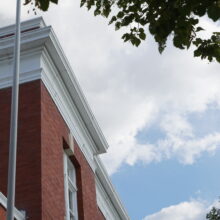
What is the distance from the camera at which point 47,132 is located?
12.3 metres

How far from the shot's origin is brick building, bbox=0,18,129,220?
11.2m

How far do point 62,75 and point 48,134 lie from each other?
2280 millimetres

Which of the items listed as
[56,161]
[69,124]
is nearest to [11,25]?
[69,124]

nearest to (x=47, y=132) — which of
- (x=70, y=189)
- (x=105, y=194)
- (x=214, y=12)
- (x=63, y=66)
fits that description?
(x=63, y=66)

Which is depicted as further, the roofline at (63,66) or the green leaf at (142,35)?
the roofline at (63,66)

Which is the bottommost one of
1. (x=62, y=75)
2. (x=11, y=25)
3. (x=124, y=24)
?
(x=124, y=24)

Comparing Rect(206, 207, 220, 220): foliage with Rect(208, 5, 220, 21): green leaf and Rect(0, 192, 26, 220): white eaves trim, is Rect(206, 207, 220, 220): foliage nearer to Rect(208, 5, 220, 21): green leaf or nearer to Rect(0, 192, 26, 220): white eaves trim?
Rect(0, 192, 26, 220): white eaves trim

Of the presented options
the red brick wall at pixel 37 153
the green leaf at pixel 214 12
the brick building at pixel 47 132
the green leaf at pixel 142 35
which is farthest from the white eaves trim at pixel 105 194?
the green leaf at pixel 214 12

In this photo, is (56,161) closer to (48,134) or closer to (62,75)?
(48,134)

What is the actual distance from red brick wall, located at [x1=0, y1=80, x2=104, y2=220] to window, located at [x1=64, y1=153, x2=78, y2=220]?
0.24 meters

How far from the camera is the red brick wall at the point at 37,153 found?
10914mm

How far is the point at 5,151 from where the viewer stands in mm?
11742

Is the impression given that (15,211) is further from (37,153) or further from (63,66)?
(63,66)

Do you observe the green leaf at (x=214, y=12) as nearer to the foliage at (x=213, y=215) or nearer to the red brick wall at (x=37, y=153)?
the red brick wall at (x=37, y=153)
